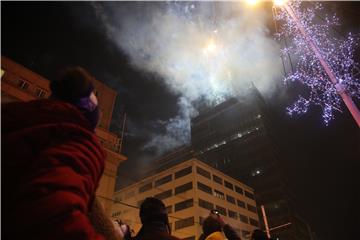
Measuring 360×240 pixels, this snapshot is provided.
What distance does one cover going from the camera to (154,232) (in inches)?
82.0

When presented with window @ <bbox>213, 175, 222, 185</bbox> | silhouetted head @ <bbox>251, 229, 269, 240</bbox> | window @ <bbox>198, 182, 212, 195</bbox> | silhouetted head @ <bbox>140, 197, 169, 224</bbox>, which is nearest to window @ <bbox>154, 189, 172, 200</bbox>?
window @ <bbox>198, 182, 212, 195</bbox>

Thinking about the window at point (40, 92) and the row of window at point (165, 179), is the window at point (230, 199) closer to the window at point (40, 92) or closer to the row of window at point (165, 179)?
the row of window at point (165, 179)

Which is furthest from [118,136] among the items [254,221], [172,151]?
[172,151]

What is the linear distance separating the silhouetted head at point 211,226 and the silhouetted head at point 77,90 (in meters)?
2.39

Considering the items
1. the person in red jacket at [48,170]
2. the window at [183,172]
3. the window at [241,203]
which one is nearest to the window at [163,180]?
the window at [183,172]

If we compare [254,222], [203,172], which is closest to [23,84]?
[203,172]

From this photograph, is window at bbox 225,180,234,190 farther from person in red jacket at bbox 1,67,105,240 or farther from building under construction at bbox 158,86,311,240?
person in red jacket at bbox 1,67,105,240

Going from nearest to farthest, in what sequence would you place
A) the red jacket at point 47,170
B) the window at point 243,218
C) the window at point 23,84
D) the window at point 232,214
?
1. the red jacket at point 47,170
2. the window at point 23,84
3. the window at point 232,214
4. the window at point 243,218

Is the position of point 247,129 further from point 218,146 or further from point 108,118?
point 108,118

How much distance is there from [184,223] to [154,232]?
4467 centimetres

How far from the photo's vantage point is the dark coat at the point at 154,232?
1990mm

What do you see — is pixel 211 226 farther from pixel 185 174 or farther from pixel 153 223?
pixel 185 174

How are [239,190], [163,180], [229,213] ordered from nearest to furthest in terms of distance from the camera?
[229,213], [163,180], [239,190]

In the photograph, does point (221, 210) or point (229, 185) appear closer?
point (221, 210)
